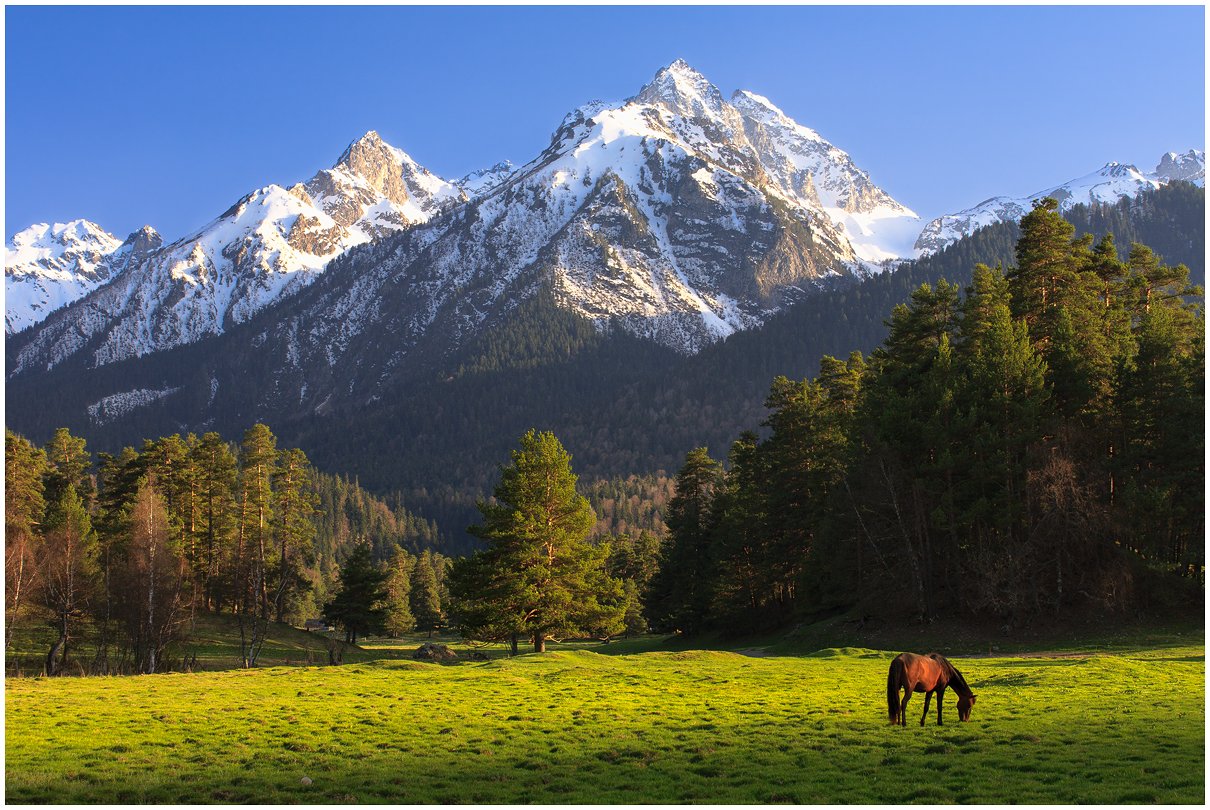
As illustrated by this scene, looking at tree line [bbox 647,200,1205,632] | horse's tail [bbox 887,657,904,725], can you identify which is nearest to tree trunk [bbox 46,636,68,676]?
tree line [bbox 647,200,1205,632]

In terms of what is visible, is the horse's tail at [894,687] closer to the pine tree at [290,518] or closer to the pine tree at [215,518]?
the pine tree at [290,518]

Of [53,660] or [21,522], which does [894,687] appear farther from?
[21,522]

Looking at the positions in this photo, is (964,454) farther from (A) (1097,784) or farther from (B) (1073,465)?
(A) (1097,784)

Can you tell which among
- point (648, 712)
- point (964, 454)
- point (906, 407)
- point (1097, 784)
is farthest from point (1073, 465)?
point (1097, 784)

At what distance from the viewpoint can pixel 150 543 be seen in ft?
155

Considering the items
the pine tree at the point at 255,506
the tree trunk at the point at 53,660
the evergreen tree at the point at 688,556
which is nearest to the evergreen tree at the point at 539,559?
the evergreen tree at the point at 688,556

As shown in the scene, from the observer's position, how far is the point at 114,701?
24906mm

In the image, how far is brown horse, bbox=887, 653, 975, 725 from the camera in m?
18.3

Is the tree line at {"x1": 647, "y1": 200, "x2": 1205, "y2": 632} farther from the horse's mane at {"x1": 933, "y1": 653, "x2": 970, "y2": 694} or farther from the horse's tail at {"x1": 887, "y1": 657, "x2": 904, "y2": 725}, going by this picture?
the horse's tail at {"x1": 887, "y1": 657, "x2": 904, "y2": 725}

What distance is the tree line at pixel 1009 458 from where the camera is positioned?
41.0 meters

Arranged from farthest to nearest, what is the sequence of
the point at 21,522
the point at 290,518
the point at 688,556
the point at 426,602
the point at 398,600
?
1. the point at 426,602
2. the point at 398,600
3. the point at 290,518
4. the point at 688,556
5. the point at 21,522

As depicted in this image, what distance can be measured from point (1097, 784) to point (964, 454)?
104 feet

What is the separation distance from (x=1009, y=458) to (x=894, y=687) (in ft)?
91.3

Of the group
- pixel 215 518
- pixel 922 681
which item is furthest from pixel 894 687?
pixel 215 518
